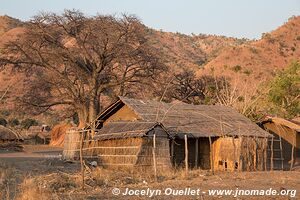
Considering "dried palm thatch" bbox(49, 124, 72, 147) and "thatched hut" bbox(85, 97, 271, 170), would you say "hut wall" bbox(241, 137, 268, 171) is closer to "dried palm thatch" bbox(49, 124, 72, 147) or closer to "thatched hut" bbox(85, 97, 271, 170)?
"thatched hut" bbox(85, 97, 271, 170)

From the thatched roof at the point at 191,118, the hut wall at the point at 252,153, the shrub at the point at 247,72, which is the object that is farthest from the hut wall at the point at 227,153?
the shrub at the point at 247,72

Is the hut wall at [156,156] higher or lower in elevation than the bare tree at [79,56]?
lower

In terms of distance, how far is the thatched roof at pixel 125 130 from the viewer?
18.8 m

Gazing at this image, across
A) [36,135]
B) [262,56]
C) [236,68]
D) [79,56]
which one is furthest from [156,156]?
[262,56]

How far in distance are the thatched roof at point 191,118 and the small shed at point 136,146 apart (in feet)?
3.39

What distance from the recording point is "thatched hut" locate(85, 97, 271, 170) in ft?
67.9

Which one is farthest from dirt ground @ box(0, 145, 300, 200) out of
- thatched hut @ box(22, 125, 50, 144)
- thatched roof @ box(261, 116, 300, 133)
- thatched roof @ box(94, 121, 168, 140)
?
thatched hut @ box(22, 125, 50, 144)

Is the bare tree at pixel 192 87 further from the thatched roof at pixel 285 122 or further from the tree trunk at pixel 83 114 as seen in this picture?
the thatched roof at pixel 285 122

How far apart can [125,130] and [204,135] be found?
135 inches

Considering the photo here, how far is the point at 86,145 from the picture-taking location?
2355 centimetres

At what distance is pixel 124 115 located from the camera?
23.5 meters

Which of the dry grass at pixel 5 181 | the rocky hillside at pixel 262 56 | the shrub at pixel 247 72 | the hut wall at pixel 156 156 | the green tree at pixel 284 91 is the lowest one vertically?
the dry grass at pixel 5 181

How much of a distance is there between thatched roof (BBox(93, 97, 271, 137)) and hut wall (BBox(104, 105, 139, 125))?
20 cm

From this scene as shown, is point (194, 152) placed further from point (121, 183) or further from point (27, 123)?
point (27, 123)
